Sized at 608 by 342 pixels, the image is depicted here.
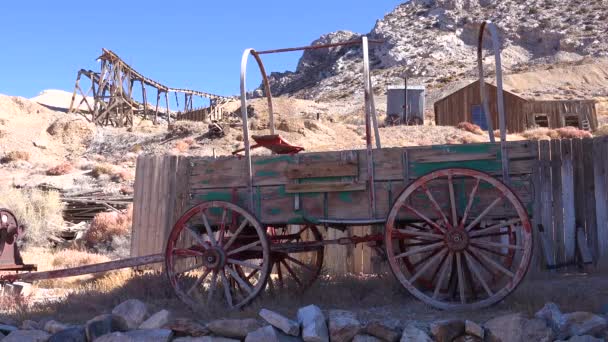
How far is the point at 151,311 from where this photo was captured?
608cm

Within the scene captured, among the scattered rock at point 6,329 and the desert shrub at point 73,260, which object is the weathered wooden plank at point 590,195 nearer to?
the scattered rock at point 6,329

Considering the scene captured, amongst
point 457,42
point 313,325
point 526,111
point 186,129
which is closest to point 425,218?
point 313,325

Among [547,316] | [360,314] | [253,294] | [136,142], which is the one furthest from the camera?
[136,142]

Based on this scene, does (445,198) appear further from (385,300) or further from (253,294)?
(253,294)

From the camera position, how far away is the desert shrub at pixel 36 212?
13.2 meters

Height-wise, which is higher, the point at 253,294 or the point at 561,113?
the point at 561,113

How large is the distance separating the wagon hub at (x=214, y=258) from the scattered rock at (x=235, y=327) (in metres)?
0.94

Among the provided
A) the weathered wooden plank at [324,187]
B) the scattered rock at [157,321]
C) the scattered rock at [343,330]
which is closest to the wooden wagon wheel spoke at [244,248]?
the weathered wooden plank at [324,187]

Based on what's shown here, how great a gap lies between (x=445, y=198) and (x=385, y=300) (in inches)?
43.6

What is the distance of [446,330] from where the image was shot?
4.77 meters

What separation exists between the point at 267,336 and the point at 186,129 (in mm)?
24858

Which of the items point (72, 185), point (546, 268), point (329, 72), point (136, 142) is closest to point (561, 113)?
point (136, 142)

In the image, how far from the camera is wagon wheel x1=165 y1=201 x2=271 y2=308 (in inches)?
234

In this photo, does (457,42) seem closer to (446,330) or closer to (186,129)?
(186,129)
